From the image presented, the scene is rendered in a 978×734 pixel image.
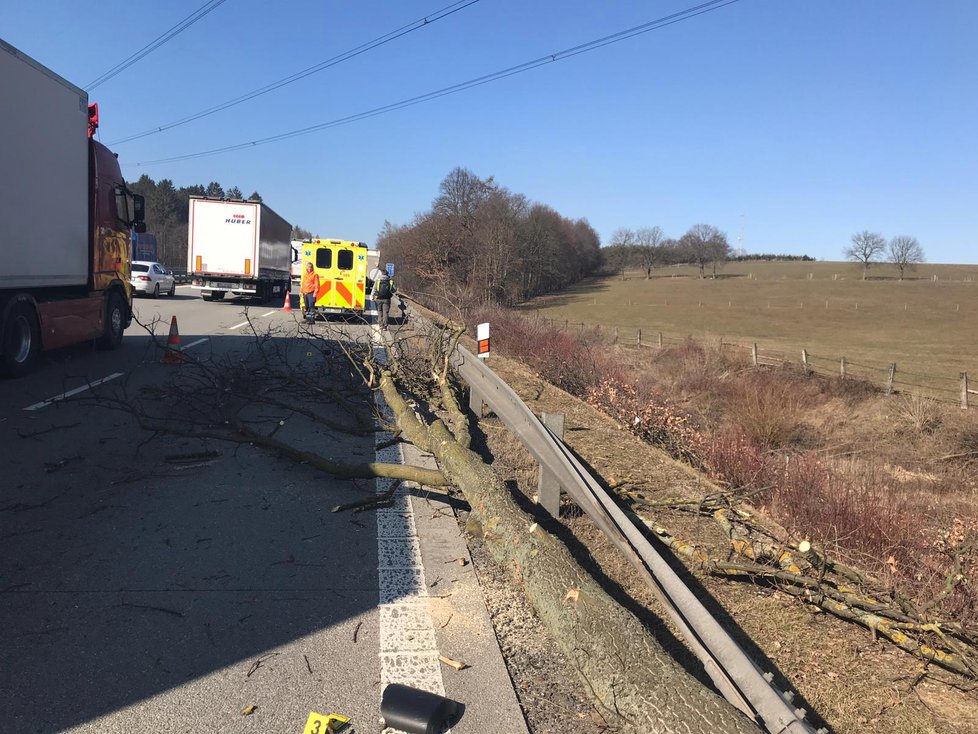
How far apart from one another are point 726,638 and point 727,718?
1.23 feet

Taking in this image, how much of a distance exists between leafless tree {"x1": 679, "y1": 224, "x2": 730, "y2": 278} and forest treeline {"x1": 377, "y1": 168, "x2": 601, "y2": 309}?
5231cm

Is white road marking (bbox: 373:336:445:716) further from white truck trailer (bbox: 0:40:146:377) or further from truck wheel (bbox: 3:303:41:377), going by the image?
white truck trailer (bbox: 0:40:146:377)

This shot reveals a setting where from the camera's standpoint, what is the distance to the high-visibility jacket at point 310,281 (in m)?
22.7

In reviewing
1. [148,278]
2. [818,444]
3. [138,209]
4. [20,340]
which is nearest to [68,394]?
[20,340]

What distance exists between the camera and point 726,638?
2857mm

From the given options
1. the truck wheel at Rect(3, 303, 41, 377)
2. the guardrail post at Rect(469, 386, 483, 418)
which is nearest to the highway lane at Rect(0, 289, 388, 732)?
the guardrail post at Rect(469, 386, 483, 418)

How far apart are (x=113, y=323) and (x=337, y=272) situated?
384 inches

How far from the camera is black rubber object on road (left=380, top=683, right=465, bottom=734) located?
287 cm

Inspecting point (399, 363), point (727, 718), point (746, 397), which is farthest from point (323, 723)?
point (746, 397)

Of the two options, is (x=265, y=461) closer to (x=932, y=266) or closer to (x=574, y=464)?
(x=574, y=464)

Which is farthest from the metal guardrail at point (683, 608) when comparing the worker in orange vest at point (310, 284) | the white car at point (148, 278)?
the white car at point (148, 278)

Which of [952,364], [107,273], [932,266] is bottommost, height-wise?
[952,364]

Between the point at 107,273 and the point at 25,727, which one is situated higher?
the point at 107,273

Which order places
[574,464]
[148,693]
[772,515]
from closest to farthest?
[148,693] < [574,464] < [772,515]
